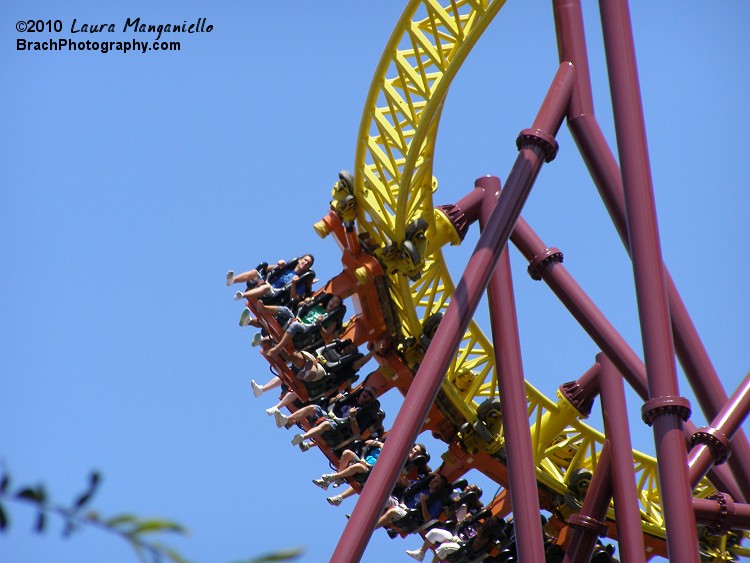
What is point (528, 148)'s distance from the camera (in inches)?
255

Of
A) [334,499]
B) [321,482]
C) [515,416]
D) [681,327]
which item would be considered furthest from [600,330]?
[334,499]

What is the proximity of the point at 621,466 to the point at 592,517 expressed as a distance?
0.53m

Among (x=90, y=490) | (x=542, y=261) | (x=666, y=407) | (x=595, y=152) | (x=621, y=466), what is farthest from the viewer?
(x=542, y=261)

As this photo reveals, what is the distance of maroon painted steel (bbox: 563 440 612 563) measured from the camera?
7371 millimetres

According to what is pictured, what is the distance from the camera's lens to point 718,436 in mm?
5785

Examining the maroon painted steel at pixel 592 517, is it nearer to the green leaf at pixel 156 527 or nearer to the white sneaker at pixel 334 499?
the white sneaker at pixel 334 499

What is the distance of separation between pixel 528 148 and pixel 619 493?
2.24m

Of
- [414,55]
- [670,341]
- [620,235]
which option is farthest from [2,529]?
[414,55]

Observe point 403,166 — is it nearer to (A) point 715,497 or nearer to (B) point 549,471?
(B) point 549,471

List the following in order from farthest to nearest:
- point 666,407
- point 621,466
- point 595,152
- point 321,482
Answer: point 321,482 < point 621,466 < point 595,152 < point 666,407

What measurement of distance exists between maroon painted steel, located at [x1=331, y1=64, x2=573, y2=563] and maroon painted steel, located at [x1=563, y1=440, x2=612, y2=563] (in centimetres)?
166

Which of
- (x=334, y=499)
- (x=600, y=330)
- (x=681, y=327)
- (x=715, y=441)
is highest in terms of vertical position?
(x=334, y=499)

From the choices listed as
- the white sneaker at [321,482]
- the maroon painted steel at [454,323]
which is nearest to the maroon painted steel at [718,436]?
the maroon painted steel at [454,323]

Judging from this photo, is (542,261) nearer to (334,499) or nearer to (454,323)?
(454,323)
